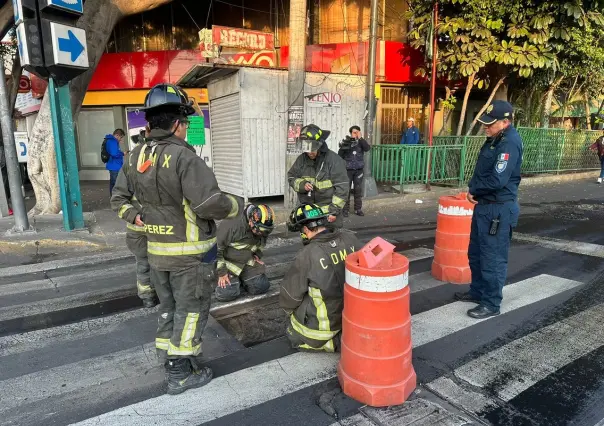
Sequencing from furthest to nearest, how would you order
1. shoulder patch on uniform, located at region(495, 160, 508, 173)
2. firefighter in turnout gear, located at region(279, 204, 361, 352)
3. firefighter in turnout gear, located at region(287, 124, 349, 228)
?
Answer: firefighter in turnout gear, located at region(287, 124, 349, 228) → shoulder patch on uniform, located at region(495, 160, 508, 173) → firefighter in turnout gear, located at region(279, 204, 361, 352)

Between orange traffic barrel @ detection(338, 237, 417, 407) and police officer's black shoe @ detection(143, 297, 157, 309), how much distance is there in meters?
2.47

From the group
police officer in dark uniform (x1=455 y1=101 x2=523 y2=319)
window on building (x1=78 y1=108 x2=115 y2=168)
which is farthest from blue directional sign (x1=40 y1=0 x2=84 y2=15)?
window on building (x1=78 y1=108 x2=115 y2=168)

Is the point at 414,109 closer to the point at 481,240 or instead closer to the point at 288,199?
the point at 288,199

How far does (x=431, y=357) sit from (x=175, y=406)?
192 cm

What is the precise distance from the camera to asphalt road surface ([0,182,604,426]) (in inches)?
102

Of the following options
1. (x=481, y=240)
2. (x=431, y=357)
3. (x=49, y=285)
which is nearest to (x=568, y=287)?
(x=481, y=240)

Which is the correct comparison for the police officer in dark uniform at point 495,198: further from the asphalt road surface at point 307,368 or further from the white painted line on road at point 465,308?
the asphalt road surface at point 307,368

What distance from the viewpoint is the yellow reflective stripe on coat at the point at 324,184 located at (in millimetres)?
5488

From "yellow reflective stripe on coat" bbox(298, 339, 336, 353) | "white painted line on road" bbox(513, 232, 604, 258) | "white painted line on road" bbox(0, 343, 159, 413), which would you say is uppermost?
"yellow reflective stripe on coat" bbox(298, 339, 336, 353)

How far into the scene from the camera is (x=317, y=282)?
10.0 feet

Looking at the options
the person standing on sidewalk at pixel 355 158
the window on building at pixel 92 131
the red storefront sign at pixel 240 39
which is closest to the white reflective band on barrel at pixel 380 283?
the person standing on sidewalk at pixel 355 158

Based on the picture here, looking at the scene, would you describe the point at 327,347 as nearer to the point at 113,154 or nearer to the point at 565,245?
the point at 565,245

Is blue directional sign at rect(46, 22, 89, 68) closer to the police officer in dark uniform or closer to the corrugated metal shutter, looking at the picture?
the corrugated metal shutter

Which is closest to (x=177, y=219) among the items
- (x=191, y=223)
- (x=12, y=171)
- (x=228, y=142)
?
(x=191, y=223)
